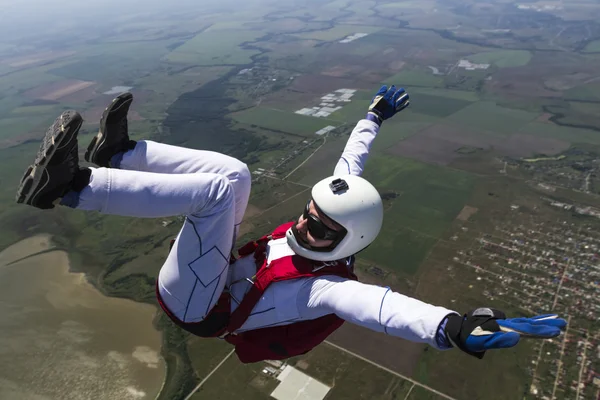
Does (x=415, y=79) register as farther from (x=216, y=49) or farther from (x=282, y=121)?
(x=216, y=49)

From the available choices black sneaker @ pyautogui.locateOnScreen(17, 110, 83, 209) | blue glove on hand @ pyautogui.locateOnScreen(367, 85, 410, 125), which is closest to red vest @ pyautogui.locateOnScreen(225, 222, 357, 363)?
black sneaker @ pyautogui.locateOnScreen(17, 110, 83, 209)

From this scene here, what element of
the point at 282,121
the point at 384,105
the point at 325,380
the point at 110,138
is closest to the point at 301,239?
the point at 110,138

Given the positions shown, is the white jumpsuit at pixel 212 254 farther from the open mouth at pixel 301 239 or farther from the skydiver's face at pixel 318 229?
the skydiver's face at pixel 318 229

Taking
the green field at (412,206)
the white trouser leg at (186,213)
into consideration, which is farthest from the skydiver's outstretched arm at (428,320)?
the green field at (412,206)

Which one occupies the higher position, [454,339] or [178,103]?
[454,339]

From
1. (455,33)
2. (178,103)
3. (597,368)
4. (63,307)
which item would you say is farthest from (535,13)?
(63,307)

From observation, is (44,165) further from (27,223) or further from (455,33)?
(455,33)
